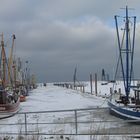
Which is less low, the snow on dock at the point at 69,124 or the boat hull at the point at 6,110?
the snow on dock at the point at 69,124

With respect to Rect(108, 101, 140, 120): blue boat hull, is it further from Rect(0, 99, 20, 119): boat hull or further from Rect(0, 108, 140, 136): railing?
Rect(0, 99, 20, 119): boat hull

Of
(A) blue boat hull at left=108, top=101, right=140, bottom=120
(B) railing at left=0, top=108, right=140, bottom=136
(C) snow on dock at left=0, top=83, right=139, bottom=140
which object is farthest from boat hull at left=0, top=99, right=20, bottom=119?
(B) railing at left=0, top=108, right=140, bottom=136

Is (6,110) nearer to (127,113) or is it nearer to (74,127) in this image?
(127,113)

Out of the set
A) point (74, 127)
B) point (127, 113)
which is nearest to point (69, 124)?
point (74, 127)

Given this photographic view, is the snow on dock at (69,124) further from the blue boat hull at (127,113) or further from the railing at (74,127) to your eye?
the blue boat hull at (127,113)

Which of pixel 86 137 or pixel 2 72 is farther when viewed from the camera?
pixel 2 72

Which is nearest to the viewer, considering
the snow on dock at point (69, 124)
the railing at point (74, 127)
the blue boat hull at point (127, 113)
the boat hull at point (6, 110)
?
the snow on dock at point (69, 124)

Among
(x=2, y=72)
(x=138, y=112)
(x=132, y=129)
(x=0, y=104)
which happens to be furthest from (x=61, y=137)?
(x=2, y=72)

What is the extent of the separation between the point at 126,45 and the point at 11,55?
44.1 metres

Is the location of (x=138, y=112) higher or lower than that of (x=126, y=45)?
lower

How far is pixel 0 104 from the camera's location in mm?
42719

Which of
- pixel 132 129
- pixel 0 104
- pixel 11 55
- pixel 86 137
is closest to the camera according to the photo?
pixel 86 137

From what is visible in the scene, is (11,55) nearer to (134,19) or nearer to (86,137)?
(134,19)

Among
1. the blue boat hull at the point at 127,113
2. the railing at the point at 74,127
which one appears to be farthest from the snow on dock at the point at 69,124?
the blue boat hull at the point at 127,113
